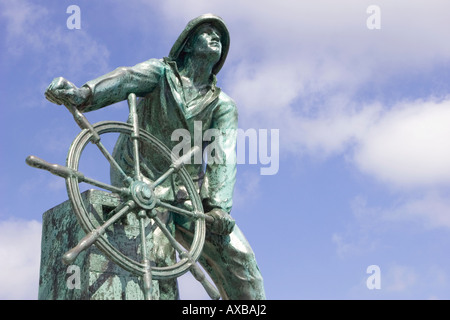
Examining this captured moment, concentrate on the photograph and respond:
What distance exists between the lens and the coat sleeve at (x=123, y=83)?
440 centimetres

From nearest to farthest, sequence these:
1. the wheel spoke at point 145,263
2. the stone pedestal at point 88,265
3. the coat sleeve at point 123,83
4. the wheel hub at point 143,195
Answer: the wheel spoke at point 145,263 → the stone pedestal at point 88,265 → the wheel hub at point 143,195 → the coat sleeve at point 123,83

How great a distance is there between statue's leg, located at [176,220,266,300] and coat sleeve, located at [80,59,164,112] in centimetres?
93

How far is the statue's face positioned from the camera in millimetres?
4949

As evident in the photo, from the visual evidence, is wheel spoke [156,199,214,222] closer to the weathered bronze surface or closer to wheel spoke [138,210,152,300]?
the weathered bronze surface

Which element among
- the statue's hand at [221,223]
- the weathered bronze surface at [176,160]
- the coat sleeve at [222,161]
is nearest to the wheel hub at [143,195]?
the weathered bronze surface at [176,160]

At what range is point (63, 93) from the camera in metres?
4.12

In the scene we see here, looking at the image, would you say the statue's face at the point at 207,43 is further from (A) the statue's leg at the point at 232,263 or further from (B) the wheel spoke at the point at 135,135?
(A) the statue's leg at the point at 232,263

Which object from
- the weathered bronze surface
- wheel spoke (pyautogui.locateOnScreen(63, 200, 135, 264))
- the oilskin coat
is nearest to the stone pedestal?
the weathered bronze surface

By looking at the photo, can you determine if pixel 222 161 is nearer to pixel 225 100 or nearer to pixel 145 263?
pixel 225 100

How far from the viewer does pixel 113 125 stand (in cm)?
421

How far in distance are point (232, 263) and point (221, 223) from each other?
0.37m

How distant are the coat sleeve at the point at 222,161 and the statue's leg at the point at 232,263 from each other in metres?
0.21
